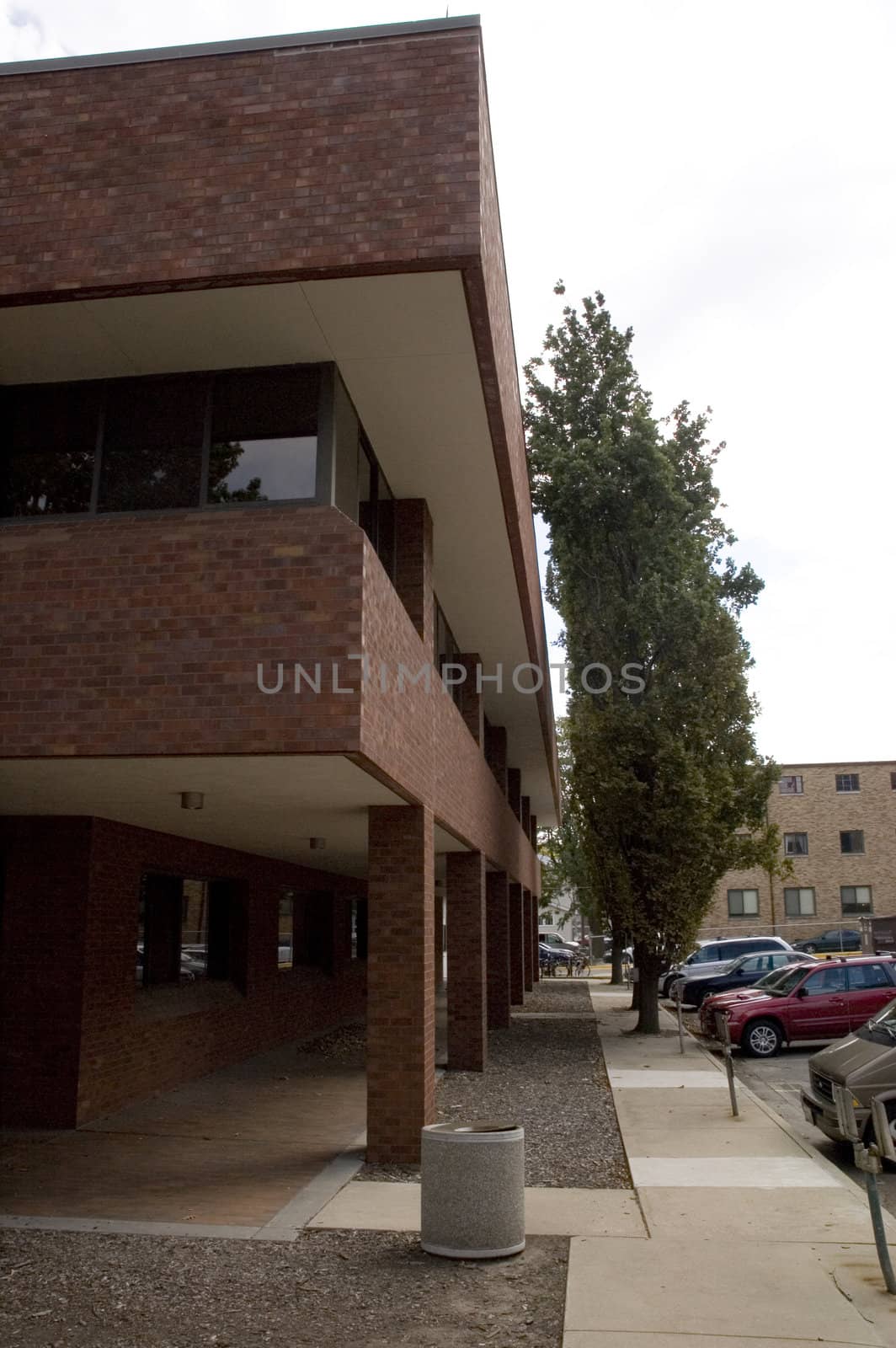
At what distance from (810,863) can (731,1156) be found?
46.3 m

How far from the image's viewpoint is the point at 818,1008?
17.3m

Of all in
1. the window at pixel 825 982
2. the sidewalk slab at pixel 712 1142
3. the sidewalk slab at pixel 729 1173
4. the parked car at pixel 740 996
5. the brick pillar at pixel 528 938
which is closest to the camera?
the sidewalk slab at pixel 729 1173

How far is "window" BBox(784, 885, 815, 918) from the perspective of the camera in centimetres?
5281

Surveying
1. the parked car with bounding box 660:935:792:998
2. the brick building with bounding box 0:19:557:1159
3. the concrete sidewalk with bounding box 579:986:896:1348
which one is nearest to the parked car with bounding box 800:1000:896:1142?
the concrete sidewalk with bounding box 579:986:896:1348

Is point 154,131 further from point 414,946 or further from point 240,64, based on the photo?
point 414,946

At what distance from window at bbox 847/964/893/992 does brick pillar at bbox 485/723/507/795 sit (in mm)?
7133

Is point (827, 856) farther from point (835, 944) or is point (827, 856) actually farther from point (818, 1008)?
point (818, 1008)

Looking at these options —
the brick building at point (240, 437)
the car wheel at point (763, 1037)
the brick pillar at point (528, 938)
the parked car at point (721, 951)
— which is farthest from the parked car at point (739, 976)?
the brick building at point (240, 437)

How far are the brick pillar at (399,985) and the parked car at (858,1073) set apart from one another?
3.47 metres

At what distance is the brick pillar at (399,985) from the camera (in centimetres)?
891

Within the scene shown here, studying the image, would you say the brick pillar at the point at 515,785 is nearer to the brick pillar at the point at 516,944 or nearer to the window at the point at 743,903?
the brick pillar at the point at 516,944

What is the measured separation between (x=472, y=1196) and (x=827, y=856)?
165ft

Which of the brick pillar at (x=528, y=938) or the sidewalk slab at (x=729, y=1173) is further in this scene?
the brick pillar at (x=528, y=938)

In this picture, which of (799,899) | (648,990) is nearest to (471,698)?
(648,990)
